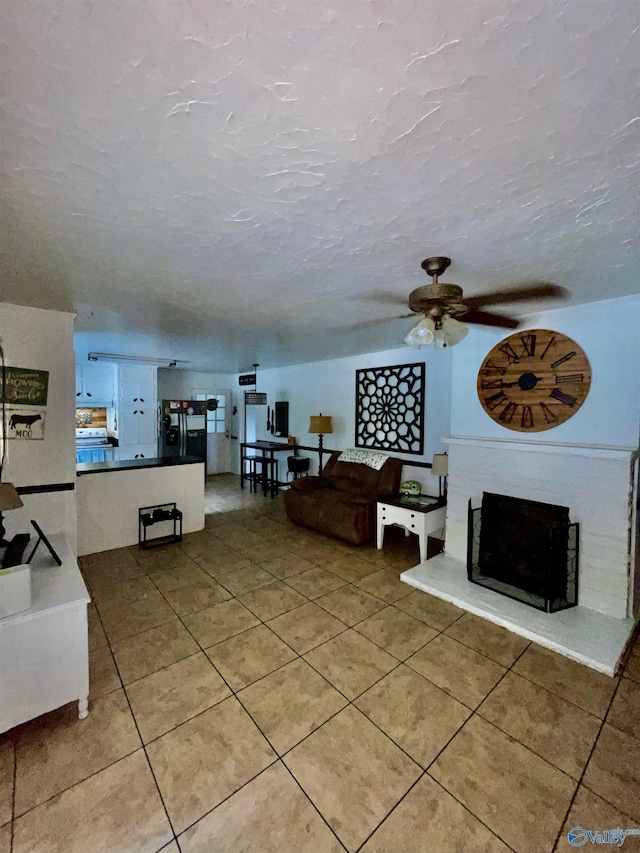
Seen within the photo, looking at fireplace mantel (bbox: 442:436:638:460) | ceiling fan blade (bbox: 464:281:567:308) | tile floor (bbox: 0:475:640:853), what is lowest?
tile floor (bbox: 0:475:640:853)

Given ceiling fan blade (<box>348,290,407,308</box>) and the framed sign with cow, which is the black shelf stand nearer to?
the framed sign with cow

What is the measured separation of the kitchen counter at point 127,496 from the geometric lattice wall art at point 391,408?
2.33 m

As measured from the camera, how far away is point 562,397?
268cm

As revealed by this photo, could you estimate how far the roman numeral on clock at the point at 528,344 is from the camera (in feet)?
9.23

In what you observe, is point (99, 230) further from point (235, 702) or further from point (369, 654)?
point (369, 654)

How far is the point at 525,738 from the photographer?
1.61 meters

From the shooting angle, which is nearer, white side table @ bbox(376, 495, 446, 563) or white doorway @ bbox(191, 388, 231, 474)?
white side table @ bbox(376, 495, 446, 563)

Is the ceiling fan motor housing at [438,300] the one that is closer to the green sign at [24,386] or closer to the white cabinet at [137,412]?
the green sign at [24,386]

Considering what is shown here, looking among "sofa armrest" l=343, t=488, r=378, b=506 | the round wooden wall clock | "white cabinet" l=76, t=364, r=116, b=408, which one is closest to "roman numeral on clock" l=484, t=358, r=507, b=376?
the round wooden wall clock

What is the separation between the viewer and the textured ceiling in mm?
722

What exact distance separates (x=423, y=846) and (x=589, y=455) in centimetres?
244

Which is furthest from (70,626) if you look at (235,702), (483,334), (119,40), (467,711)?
(483,334)

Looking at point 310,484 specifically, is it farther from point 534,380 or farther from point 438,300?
point 438,300

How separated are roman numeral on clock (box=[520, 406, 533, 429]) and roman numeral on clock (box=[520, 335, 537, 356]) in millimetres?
454
